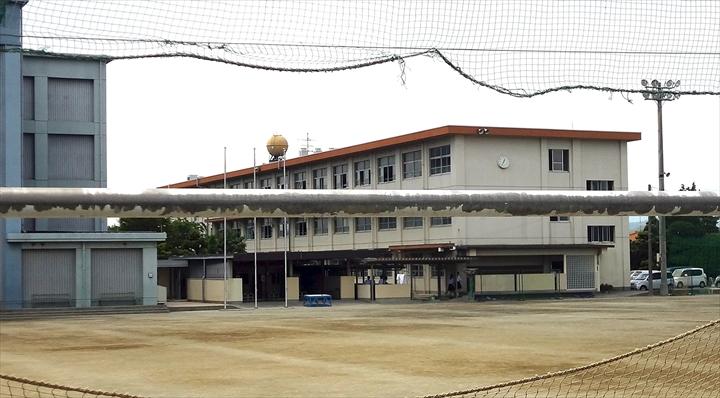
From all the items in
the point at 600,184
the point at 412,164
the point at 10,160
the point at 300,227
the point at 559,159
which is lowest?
the point at 300,227

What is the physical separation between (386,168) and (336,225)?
8542 mm

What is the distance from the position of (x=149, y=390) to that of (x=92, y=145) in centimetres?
3479

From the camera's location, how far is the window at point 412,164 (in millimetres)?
56822

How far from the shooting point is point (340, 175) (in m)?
63.5

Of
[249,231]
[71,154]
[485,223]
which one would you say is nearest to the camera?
[71,154]

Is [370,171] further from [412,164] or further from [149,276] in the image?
[149,276]

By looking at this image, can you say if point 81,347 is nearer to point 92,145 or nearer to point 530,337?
point 530,337

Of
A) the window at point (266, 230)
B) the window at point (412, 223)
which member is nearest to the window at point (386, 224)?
the window at point (412, 223)

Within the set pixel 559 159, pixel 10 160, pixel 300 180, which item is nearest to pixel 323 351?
pixel 10 160

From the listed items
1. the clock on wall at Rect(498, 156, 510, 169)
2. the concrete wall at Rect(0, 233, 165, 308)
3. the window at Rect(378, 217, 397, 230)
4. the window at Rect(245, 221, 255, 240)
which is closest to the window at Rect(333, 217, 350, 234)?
the window at Rect(378, 217, 397, 230)

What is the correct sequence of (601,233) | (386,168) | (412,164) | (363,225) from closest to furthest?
(412,164) → (601,233) → (386,168) → (363,225)

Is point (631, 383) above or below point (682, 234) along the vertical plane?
below

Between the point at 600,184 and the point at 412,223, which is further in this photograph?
the point at 412,223

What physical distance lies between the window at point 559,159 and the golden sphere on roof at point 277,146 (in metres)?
15.9
